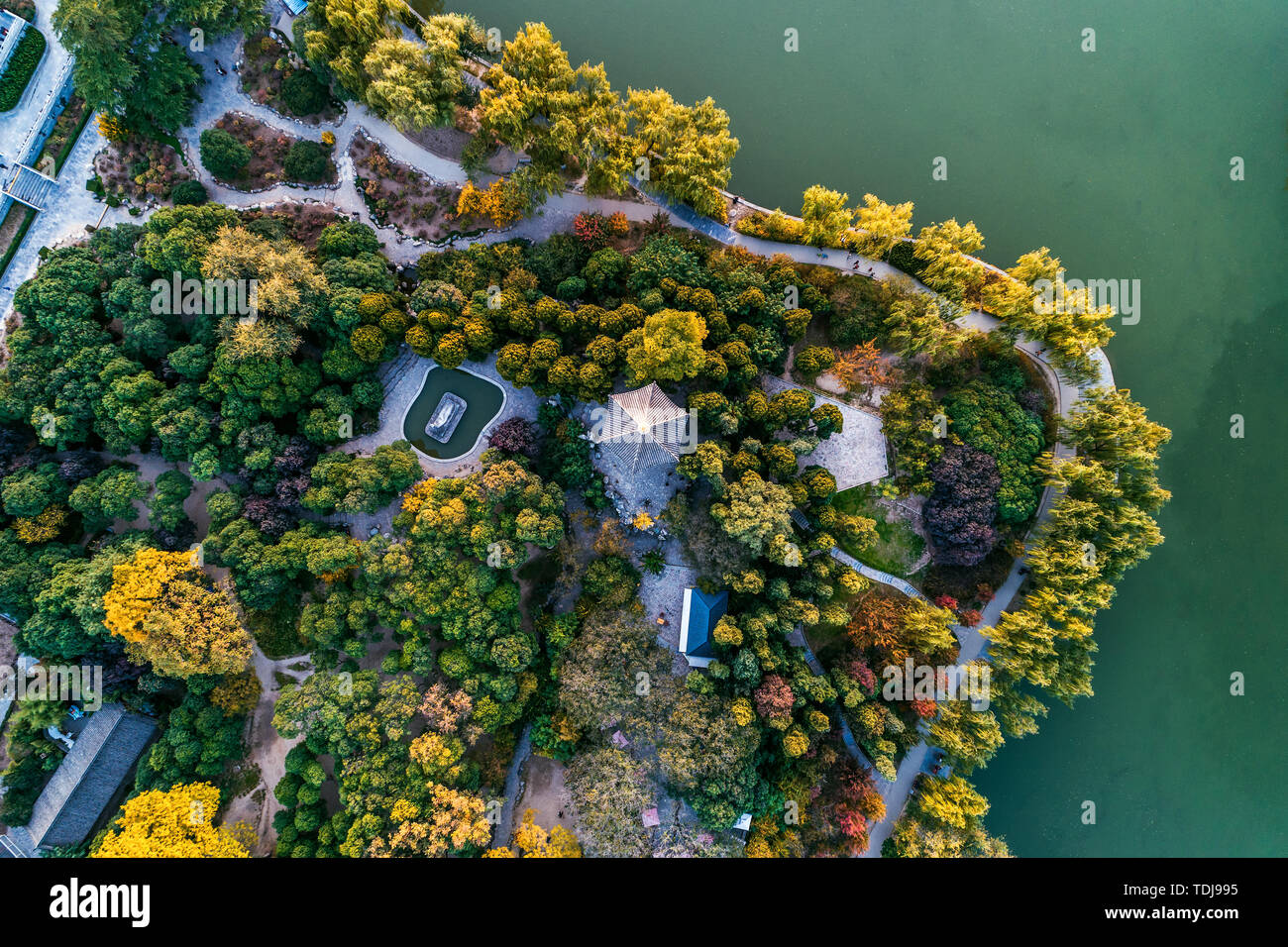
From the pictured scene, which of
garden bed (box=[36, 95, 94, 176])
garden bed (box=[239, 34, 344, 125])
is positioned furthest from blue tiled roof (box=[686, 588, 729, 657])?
garden bed (box=[36, 95, 94, 176])

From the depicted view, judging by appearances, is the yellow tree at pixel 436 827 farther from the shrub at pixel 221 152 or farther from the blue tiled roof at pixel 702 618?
the shrub at pixel 221 152

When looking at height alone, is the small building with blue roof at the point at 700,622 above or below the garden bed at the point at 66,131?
below

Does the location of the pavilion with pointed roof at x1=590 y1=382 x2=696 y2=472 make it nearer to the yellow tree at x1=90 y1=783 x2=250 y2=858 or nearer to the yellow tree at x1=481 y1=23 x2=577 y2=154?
the yellow tree at x1=481 y1=23 x2=577 y2=154

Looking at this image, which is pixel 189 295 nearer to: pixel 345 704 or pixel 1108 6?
pixel 345 704

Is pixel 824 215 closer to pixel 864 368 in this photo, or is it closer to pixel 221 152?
pixel 864 368

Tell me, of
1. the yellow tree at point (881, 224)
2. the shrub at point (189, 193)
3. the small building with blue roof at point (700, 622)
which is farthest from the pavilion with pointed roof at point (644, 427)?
the shrub at point (189, 193)
